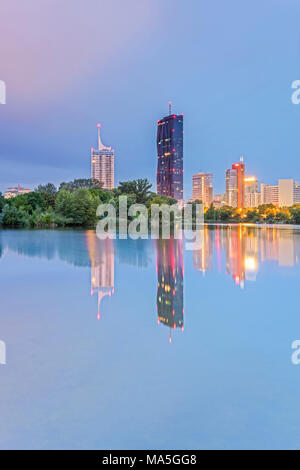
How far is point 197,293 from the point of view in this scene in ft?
15.6

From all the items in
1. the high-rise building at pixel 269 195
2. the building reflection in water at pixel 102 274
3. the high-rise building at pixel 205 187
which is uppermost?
the high-rise building at pixel 205 187

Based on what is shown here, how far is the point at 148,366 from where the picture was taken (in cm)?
239

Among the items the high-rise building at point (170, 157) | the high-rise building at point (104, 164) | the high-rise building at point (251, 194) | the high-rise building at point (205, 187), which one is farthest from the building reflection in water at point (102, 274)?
the high-rise building at point (205, 187)

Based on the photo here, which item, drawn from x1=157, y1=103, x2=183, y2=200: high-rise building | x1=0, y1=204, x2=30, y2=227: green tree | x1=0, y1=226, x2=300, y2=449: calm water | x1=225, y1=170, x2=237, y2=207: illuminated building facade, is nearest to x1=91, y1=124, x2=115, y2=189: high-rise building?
x1=157, y1=103, x2=183, y2=200: high-rise building

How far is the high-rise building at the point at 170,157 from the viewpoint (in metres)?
102

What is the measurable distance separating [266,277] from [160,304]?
2915 mm

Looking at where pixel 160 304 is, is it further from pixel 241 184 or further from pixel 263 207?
pixel 241 184

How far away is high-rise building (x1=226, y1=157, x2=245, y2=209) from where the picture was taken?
103 metres

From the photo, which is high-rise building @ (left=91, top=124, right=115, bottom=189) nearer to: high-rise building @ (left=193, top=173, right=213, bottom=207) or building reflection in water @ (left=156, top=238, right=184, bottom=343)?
high-rise building @ (left=193, top=173, right=213, bottom=207)

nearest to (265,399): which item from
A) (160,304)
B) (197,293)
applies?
(160,304)

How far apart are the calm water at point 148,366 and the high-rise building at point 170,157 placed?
98.2 m

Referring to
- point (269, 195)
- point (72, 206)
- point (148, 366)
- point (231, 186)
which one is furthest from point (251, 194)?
point (148, 366)

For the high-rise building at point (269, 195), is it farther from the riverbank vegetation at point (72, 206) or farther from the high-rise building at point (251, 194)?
the riverbank vegetation at point (72, 206)

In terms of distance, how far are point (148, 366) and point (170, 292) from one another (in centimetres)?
246
